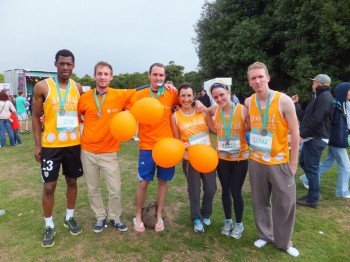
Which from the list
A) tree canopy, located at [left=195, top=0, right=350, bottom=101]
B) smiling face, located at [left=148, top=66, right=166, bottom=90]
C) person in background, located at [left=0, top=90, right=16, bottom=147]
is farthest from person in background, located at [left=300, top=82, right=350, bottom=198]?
person in background, located at [left=0, top=90, right=16, bottom=147]

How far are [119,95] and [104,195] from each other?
227cm

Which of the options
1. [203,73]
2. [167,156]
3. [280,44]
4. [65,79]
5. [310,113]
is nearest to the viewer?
[167,156]

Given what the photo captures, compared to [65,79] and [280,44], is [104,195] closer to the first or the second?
[65,79]

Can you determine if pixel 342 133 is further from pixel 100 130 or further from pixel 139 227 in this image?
pixel 100 130

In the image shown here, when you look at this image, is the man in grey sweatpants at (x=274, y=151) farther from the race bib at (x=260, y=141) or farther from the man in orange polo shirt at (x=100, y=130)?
the man in orange polo shirt at (x=100, y=130)

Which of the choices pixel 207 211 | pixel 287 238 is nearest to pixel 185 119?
pixel 207 211

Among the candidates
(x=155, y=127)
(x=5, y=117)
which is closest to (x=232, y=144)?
(x=155, y=127)

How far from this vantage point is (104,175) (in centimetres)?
351

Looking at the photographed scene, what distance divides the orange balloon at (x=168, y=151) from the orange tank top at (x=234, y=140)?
0.52 metres

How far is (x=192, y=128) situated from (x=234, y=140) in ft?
1.70

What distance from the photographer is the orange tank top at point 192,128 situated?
10.9 feet

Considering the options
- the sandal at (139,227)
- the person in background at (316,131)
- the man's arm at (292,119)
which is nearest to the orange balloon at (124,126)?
the sandal at (139,227)

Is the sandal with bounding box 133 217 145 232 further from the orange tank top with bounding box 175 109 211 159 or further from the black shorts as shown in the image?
the orange tank top with bounding box 175 109 211 159

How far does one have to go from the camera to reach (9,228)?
3.70m
